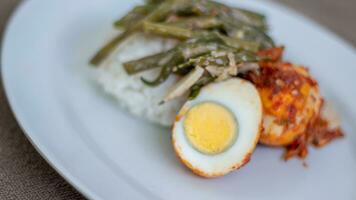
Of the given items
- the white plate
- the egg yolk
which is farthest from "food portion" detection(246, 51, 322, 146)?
the egg yolk

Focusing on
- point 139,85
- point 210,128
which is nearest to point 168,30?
point 139,85

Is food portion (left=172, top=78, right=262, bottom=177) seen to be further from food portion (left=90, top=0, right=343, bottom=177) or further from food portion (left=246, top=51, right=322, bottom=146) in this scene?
food portion (left=246, top=51, right=322, bottom=146)

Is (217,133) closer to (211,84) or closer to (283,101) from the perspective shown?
(211,84)

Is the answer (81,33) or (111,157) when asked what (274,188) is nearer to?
(111,157)

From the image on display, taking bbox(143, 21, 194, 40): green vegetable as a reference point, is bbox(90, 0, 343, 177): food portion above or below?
below

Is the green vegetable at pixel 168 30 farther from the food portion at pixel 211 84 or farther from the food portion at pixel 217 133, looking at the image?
the food portion at pixel 217 133
